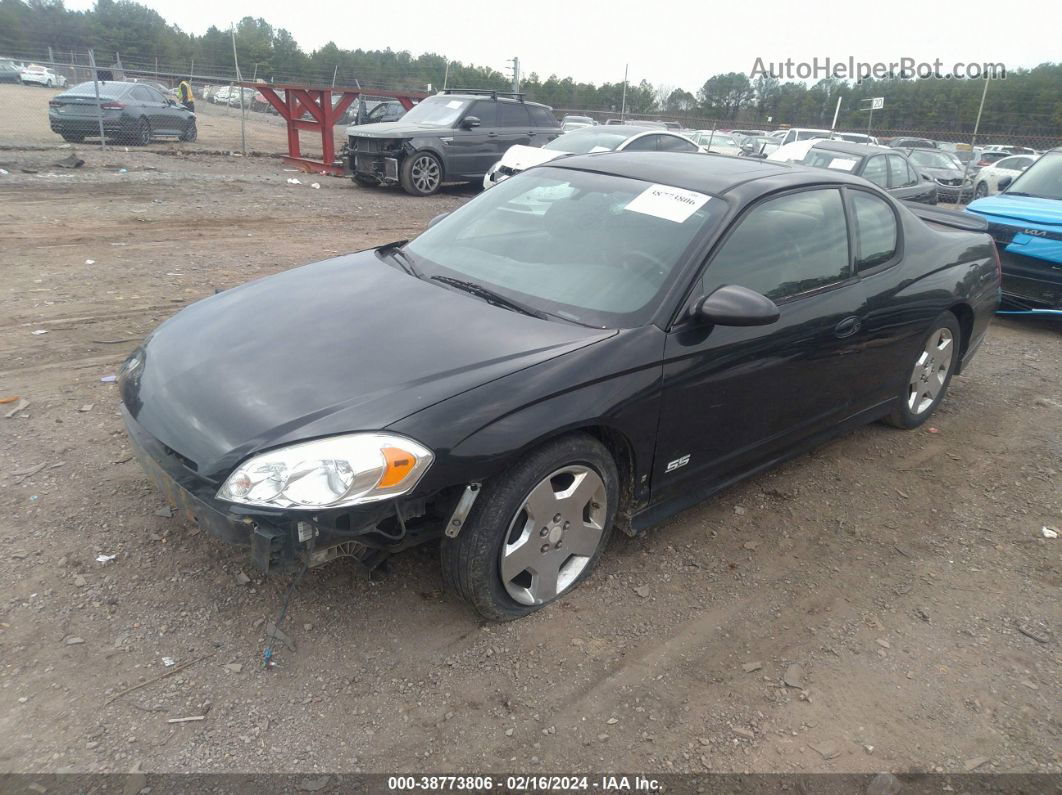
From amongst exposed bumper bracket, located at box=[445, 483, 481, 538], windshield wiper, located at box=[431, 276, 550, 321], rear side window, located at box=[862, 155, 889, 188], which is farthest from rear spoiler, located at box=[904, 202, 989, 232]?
rear side window, located at box=[862, 155, 889, 188]

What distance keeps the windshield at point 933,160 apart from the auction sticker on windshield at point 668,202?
19.6 meters

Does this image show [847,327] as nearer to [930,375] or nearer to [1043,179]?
[930,375]

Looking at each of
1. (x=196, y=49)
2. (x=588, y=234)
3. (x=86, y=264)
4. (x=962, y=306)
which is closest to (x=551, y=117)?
(x=86, y=264)

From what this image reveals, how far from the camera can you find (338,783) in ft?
7.14

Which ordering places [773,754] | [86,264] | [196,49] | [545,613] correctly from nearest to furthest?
[773,754], [545,613], [86,264], [196,49]

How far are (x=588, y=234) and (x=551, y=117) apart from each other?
12.4m

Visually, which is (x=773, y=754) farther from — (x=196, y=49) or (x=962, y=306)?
(x=196, y=49)

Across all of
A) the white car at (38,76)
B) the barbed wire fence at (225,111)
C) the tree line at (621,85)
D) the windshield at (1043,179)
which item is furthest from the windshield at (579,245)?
the white car at (38,76)

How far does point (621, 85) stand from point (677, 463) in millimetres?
44499

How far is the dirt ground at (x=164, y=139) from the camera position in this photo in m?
17.2

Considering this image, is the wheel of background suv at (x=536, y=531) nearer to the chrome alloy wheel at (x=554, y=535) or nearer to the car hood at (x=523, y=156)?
the chrome alloy wheel at (x=554, y=535)

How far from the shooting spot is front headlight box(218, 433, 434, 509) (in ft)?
7.51

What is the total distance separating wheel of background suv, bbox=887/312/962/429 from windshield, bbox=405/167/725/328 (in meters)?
2.07

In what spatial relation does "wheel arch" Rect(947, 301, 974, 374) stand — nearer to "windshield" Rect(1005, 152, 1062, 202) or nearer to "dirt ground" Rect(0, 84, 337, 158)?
"windshield" Rect(1005, 152, 1062, 202)
